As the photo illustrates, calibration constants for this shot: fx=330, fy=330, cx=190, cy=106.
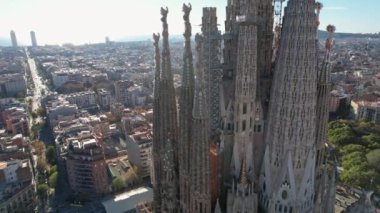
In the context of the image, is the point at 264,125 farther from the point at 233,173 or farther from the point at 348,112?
the point at 348,112

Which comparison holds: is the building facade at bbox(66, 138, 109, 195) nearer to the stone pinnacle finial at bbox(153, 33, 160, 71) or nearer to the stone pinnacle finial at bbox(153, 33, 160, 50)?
the stone pinnacle finial at bbox(153, 33, 160, 71)

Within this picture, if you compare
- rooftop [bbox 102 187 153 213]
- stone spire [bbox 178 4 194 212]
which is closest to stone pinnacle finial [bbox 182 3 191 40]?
stone spire [bbox 178 4 194 212]

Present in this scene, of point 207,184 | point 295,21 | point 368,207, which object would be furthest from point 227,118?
point 368,207

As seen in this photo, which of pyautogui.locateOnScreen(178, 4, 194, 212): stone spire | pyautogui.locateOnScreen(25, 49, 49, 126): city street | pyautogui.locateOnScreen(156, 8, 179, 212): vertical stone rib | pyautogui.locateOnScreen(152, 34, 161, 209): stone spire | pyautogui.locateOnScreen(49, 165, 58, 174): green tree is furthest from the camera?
pyautogui.locateOnScreen(25, 49, 49, 126): city street

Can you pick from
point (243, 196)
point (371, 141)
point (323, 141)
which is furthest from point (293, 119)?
point (371, 141)

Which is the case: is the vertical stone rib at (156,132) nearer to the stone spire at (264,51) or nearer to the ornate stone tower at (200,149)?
the ornate stone tower at (200,149)
